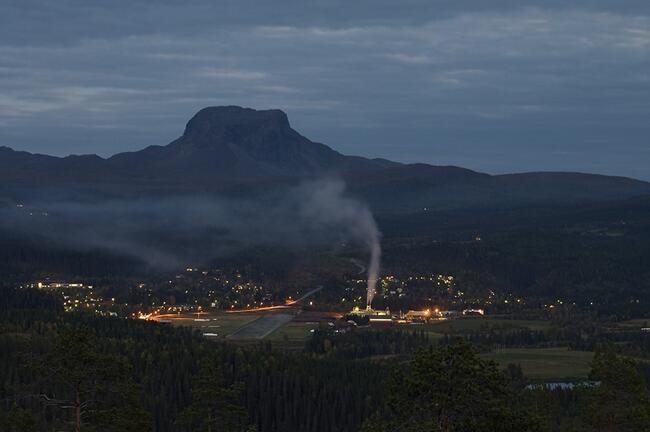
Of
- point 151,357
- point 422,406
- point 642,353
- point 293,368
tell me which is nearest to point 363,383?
point 293,368

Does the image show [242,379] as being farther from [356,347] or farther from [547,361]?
[547,361]

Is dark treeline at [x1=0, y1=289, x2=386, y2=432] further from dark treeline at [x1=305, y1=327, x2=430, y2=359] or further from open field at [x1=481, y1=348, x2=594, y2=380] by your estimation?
open field at [x1=481, y1=348, x2=594, y2=380]

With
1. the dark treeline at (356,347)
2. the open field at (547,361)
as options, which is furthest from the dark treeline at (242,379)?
the open field at (547,361)

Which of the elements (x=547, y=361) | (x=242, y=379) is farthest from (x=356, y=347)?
(x=242, y=379)

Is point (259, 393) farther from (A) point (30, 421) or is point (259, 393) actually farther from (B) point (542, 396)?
(A) point (30, 421)

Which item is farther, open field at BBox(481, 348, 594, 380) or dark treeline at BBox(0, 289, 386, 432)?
open field at BBox(481, 348, 594, 380)

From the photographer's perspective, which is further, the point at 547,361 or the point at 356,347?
the point at 356,347

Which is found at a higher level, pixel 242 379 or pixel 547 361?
pixel 242 379

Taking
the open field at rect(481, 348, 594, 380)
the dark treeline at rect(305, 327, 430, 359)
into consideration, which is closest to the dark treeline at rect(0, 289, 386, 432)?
the dark treeline at rect(305, 327, 430, 359)

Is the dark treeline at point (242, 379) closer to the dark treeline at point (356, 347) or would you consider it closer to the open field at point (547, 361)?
the dark treeline at point (356, 347)
